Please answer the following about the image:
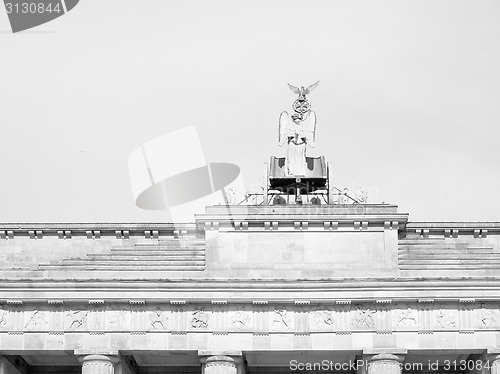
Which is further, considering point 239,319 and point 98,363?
point 239,319

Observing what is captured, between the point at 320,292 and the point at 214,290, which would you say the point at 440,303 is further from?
the point at 214,290

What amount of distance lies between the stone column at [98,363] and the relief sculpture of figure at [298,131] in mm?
12313

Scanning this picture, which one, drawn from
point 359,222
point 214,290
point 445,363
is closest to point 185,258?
point 214,290

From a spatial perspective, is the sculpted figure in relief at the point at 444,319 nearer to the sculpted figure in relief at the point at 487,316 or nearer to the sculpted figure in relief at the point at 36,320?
the sculpted figure in relief at the point at 487,316

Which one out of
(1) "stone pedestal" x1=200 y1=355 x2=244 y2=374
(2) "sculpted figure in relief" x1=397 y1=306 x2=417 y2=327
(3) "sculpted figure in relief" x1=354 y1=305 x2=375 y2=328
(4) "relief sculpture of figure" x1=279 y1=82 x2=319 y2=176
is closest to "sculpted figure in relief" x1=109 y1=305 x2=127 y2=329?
(1) "stone pedestal" x1=200 y1=355 x2=244 y2=374

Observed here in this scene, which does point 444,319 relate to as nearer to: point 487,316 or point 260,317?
point 487,316

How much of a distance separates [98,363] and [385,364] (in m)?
11.5

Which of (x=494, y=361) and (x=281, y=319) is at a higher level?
(x=281, y=319)

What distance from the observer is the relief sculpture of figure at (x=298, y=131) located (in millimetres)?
61031

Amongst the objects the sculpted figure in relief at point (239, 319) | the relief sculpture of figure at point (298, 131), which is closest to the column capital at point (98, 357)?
the sculpted figure in relief at point (239, 319)

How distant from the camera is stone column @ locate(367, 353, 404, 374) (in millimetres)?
54250

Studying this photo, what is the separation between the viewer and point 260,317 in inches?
2173

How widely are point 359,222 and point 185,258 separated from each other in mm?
7543

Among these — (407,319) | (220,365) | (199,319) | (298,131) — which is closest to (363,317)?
(407,319)
